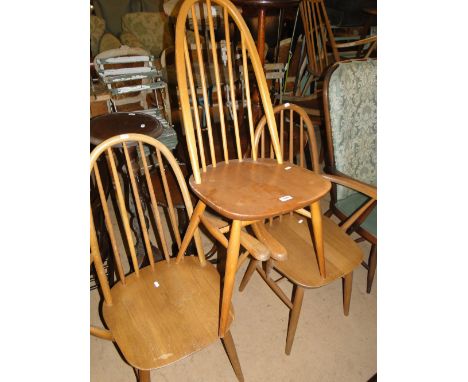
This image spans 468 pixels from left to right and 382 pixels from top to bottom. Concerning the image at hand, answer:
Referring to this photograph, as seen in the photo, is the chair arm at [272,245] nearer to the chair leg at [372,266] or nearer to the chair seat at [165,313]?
the chair seat at [165,313]

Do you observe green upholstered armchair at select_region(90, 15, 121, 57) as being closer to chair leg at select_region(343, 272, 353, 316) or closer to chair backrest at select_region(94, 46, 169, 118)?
chair backrest at select_region(94, 46, 169, 118)

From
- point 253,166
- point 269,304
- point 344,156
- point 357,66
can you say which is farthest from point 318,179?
point 269,304

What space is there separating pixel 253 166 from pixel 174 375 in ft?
2.97

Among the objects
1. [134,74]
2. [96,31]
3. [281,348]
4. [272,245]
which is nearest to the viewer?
[272,245]

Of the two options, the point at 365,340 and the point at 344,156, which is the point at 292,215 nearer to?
the point at 344,156

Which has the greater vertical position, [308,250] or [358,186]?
[358,186]

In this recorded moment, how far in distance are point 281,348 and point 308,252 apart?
19.1 inches

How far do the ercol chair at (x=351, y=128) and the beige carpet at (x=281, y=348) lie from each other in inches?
13.3

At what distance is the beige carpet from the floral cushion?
241cm

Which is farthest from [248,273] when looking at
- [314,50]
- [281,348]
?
[314,50]

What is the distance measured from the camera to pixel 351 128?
4.83 ft

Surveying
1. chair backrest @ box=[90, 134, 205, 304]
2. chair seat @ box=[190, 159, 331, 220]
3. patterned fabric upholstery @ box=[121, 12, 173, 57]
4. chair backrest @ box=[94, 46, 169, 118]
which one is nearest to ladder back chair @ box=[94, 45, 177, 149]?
chair backrest @ box=[94, 46, 169, 118]

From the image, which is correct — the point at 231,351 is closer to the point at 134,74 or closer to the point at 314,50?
the point at 134,74

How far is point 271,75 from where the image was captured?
2189 millimetres
